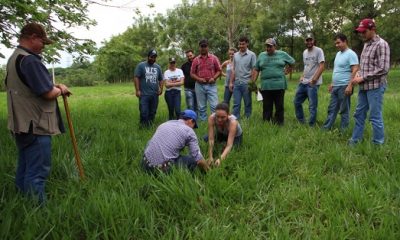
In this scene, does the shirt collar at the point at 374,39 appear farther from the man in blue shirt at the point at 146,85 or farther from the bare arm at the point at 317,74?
the man in blue shirt at the point at 146,85

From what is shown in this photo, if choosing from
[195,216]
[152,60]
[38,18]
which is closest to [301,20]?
[152,60]

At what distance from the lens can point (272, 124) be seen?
6.55 m

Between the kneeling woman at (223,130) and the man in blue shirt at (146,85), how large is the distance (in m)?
2.08

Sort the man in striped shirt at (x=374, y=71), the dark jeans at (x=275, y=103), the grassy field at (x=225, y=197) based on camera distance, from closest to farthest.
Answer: the grassy field at (x=225, y=197), the man in striped shirt at (x=374, y=71), the dark jeans at (x=275, y=103)

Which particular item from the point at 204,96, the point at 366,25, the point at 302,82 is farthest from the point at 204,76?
the point at 366,25

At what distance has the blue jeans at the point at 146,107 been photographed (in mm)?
7074

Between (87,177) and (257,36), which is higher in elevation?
(257,36)

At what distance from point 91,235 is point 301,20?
24.6m

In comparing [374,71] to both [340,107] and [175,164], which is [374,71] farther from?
[175,164]

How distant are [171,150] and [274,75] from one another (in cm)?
338

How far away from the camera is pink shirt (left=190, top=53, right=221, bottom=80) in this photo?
7535 millimetres

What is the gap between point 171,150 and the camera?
13.4ft

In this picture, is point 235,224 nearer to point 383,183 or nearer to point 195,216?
point 195,216

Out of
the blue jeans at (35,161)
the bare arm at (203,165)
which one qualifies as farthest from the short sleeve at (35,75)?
the bare arm at (203,165)
